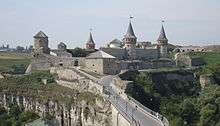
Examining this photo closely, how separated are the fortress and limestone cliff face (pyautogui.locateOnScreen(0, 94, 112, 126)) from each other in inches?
379

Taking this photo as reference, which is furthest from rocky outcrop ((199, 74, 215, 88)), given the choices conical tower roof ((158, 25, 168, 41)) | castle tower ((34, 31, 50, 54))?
castle tower ((34, 31, 50, 54))

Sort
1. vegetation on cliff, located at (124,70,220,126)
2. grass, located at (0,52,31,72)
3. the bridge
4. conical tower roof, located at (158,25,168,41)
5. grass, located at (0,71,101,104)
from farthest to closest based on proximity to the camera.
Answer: conical tower roof, located at (158,25,168,41) → grass, located at (0,52,31,72) → vegetation on cliff, located at (124,70,220,126) → grass, located at (0,71,101,104) → the bridge

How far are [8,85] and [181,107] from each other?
71.6 ft

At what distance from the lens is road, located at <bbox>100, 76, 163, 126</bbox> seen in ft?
143

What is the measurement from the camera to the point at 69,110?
6412cm

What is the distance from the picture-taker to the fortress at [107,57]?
7444cm

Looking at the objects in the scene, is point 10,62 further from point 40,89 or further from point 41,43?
point 40,89

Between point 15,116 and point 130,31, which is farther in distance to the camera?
point 130,31

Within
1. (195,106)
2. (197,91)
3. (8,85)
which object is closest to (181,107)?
(195,106)

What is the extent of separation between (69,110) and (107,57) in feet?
40.4

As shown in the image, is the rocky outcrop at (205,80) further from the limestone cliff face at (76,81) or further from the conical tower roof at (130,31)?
the limestone cliff face at (76,81)

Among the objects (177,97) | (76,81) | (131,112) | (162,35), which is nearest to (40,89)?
(76,81)

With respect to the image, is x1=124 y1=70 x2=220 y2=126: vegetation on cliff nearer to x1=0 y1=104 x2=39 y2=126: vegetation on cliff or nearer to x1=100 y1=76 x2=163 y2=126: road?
x1=100 y1=76 x2=163 y2=126: road

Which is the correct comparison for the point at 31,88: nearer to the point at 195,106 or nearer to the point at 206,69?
the point at 195,106
